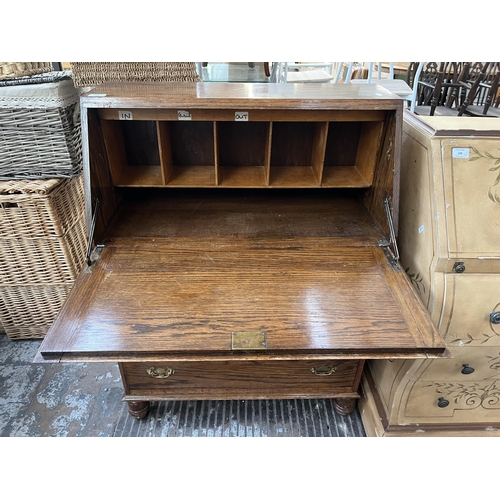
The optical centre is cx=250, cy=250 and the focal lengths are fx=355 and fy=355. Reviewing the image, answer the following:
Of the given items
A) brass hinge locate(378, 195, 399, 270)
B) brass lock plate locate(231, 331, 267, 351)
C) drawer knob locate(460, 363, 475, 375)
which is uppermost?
brass hinge locate(378, 195, 399, 270)

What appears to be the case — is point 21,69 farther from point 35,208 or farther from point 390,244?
point 390,244

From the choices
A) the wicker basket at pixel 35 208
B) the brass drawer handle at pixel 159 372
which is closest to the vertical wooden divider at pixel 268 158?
the brass drawer handle at pixel 159 372

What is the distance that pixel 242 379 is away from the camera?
1287 millimetres

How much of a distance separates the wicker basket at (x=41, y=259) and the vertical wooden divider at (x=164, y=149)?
0.62 metres

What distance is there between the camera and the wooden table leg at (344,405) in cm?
139

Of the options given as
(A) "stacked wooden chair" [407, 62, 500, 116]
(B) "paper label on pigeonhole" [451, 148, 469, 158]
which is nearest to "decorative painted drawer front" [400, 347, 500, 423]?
(B) "paper label on pigeonhole" [451, 148, 469, 158]

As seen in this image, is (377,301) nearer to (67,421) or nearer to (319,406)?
(319,406)

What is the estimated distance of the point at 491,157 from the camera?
101 cm

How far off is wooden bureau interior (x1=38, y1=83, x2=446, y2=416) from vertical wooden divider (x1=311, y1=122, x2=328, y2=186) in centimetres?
1

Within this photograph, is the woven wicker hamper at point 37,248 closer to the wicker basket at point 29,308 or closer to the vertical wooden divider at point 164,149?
the wicker basket at point 29,308

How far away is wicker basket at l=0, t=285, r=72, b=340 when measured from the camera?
167 centimetres

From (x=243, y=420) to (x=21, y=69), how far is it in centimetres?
180

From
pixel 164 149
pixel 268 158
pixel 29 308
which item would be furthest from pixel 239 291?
pixel 29 308

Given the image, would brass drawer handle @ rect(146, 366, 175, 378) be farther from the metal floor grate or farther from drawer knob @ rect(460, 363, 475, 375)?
drawer knob @ rect(460, 363, 475, 375)
